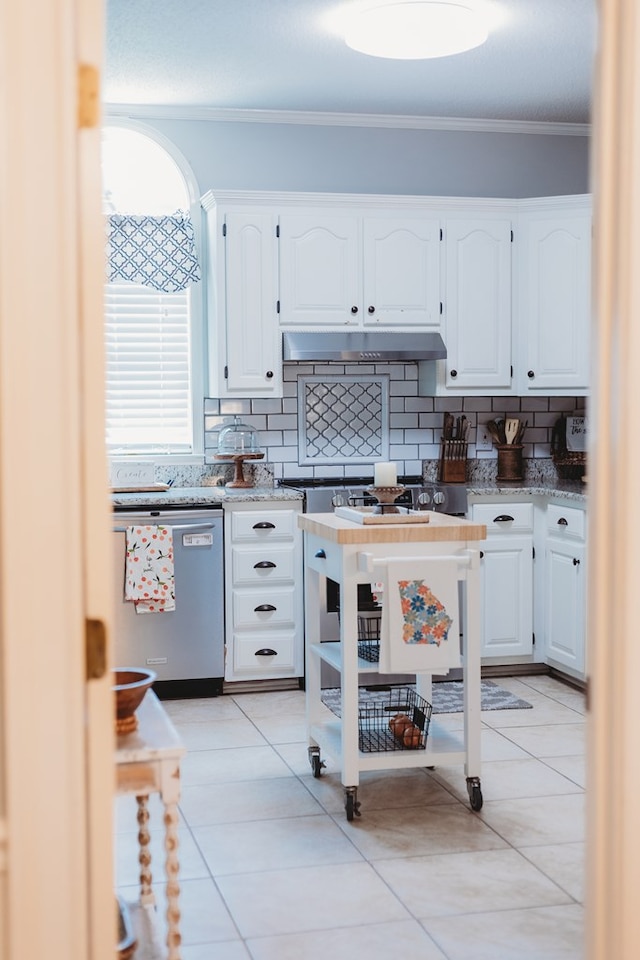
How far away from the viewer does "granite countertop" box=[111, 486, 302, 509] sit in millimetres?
5305

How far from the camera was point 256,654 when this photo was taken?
5.54m

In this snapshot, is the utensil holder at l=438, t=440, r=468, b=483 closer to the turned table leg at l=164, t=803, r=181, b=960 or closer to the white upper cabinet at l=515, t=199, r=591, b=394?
the white upper cabinet at l=515, t=199, r=591, b=394

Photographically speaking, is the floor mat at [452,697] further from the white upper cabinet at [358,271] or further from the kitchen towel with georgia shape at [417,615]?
the white upper cabinet at [358,271]

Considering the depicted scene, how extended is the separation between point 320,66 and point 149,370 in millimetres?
1761

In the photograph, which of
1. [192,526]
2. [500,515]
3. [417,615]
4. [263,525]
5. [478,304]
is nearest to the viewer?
[417,615]

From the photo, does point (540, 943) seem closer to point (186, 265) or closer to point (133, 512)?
point (133, 512)

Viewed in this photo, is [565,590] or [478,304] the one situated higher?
[478,304]

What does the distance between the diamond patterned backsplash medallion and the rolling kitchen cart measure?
1995mm

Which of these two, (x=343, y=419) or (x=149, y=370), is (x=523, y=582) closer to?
(x=343, y=419)

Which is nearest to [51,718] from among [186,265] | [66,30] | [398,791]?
[66,30]

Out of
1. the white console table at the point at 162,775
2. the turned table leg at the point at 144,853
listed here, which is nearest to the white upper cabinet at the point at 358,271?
the turned table leg at the point at 144,853

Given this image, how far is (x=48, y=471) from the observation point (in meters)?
1.49

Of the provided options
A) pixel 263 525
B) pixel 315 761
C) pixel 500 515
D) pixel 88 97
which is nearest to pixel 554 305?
pixel 500 515

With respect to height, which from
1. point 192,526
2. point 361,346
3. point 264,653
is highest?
point 361,346
